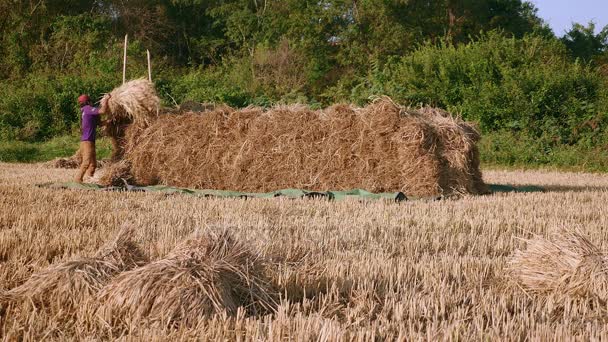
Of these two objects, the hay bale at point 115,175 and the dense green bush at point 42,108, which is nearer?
the hay bale at point 115,175

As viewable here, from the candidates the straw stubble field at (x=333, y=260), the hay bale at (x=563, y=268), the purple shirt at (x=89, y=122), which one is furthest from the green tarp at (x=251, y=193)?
the hay bale at (x=563, y=268)

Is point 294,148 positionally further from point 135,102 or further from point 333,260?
point 333,260

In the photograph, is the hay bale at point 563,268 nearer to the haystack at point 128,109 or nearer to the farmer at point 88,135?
the haystack at point 128,109

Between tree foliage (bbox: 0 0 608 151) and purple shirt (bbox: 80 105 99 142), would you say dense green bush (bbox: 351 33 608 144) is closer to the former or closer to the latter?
tree foliage (bbox: 0 0 608 151)

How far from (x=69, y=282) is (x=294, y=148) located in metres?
7.61

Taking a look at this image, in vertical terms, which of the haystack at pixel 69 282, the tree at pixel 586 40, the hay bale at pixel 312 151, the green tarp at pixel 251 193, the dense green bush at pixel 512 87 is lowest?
the green tarp at pixel 251 193

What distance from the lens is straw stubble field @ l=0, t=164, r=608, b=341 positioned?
10.4ft

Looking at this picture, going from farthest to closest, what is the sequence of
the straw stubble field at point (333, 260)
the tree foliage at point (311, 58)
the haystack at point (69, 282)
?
the tree foliage at point (311, 58), the haystack at point (69, 282), the straw stubble field at point (333, 260)

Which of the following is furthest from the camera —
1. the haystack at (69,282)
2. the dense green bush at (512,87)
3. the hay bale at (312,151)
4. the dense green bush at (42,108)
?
the dense green bush at (42,108)

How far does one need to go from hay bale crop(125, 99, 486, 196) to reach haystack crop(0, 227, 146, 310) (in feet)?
23.1

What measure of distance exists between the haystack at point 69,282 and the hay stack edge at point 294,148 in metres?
7.04

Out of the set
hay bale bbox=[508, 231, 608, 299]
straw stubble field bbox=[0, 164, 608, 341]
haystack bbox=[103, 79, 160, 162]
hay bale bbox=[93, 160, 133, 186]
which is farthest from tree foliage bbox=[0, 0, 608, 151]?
hay bale bbox=[508, 231, 608, 299]

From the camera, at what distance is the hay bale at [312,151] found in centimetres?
1034

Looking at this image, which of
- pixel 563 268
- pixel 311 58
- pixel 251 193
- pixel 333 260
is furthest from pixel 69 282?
pixel 311 58
